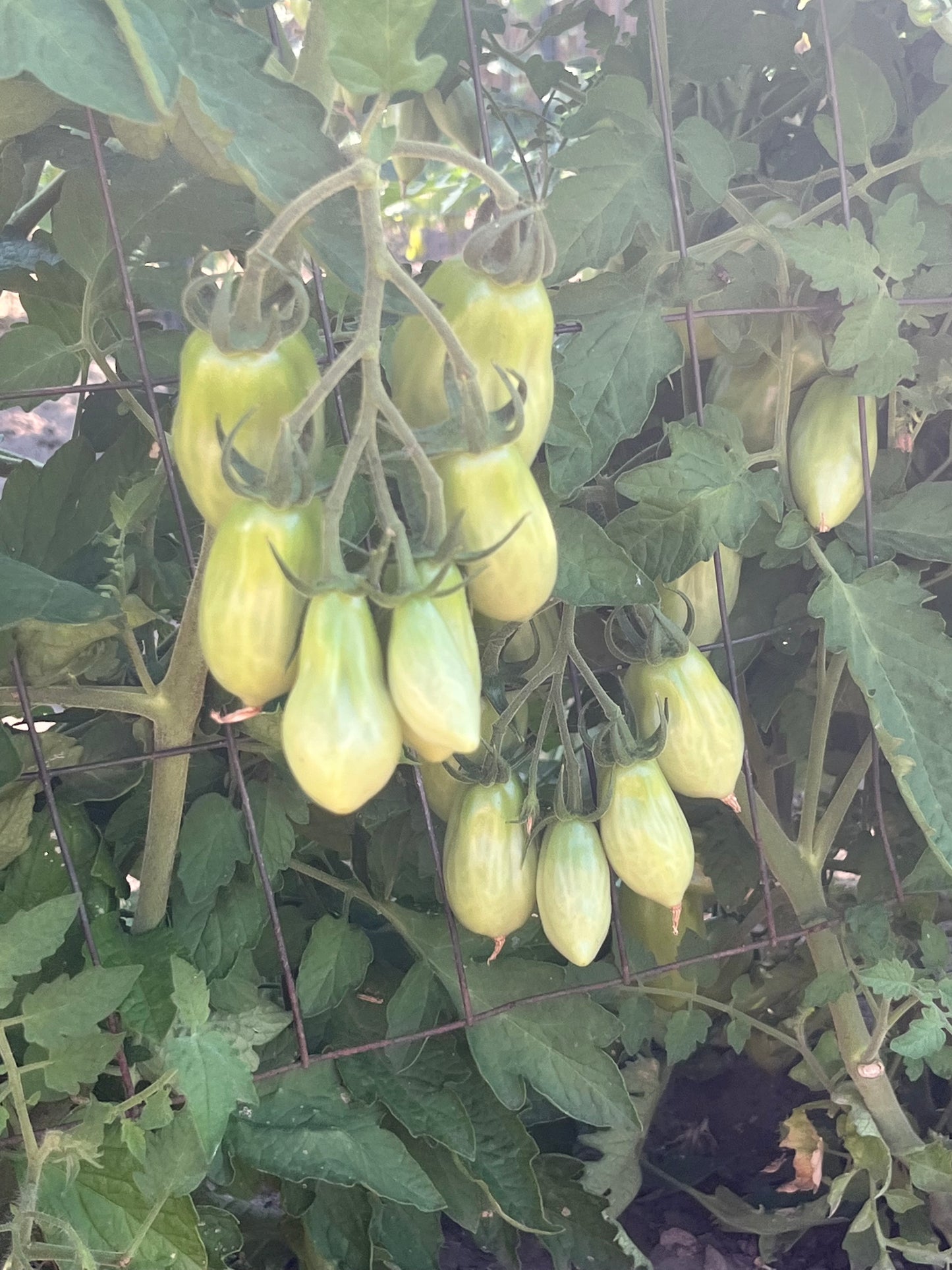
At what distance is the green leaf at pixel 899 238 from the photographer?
0.62 meters

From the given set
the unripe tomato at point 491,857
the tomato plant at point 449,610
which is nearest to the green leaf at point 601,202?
the tomato plant at point 449,610

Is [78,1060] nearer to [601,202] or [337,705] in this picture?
[337,705]

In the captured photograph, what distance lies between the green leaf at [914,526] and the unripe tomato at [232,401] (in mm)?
457

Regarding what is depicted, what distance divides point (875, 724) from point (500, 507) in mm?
360

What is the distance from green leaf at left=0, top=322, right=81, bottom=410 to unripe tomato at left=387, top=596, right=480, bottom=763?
0.41 m

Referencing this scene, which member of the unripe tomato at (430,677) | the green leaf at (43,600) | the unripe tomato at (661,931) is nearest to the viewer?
the unripe tomato at (430,677)

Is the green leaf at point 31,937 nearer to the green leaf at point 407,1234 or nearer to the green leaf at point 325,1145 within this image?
the green leaf at point 325,1145

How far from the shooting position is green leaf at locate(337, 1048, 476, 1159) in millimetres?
769

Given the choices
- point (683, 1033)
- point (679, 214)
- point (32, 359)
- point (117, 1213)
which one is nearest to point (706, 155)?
point (679, 214)

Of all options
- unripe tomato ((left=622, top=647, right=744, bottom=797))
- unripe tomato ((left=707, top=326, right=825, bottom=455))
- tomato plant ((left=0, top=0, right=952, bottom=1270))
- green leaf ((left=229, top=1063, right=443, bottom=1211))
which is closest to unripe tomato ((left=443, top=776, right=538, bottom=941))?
tomato plant ((left=0, top=0, right=952, bottom=1270))

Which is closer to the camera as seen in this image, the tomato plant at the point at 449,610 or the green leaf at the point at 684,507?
the tomato plant at the point at 449,610

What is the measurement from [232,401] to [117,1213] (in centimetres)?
59

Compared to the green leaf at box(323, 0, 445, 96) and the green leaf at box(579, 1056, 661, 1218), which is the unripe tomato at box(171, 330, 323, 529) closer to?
the green leaf at box(323, 0, 445, 96)

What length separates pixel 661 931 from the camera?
2.88 ft
